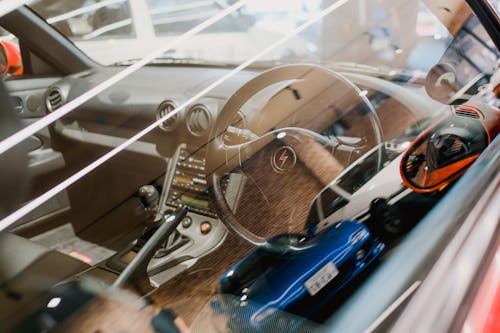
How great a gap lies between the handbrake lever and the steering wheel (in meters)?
0.17

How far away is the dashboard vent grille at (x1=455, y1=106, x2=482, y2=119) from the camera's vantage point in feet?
4.63

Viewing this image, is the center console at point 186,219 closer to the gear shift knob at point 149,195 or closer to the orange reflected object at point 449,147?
the gear shift knob at point 149,195

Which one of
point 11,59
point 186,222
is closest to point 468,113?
Result: point 186,222

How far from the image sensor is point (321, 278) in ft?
3.29

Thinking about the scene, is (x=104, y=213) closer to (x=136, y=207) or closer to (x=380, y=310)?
(x=136, y=207)

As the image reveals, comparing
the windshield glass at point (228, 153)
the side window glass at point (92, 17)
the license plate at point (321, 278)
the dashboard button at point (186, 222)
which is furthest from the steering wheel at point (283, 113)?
the side window glass at point (92, 17)

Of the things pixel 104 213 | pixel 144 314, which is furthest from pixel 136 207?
pixel 144 314

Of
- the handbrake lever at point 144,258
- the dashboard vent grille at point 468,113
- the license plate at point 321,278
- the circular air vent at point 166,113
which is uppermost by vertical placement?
the circular air vent at point 166,113

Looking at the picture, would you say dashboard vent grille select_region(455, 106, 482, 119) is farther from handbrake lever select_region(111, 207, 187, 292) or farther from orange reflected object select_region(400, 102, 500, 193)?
handbrake lever select_region(111, 207, 187, 292)

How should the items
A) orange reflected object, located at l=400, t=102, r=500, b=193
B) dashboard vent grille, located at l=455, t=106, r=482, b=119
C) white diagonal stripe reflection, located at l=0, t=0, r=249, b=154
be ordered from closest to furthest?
white diagonal stripe reflection, located at l=0, t=0, r=249, b=154 < orange reflected object, located at l=400, t=102, r=500, b=193 < dashboard vent grille, located at l=455, t=106, r=482, b=119

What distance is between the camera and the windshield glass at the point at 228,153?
2.93 ft

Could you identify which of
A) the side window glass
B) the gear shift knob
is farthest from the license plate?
the side window glass

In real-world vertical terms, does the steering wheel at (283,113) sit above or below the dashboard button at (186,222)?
above

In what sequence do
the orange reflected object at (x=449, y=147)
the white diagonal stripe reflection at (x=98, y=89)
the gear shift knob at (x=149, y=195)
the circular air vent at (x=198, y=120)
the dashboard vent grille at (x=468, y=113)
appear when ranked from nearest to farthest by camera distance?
the white diagonal stripe reflection at (x=98, y=89) < the gear shift knob at (x=149, y=195) < the circular air vent at (x=198, y=120) < the orange reflected object at (x=449, y=147) < the dashboard vent grille at (x=468, y=113)
